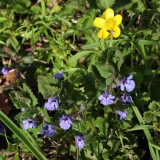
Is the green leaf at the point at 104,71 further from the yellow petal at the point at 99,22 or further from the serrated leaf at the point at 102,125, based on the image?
the yellow petal at the point at 99,22

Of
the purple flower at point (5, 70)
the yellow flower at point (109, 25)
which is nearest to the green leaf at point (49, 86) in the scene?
the yellow flower at point (109, 25)

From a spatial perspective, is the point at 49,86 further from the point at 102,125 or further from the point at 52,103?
the point at 102,125

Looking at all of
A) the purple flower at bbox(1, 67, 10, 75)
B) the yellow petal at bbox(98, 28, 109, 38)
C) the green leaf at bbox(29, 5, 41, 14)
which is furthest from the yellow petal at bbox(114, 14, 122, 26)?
the green leaf at bbox(29, 5, 41, 14)

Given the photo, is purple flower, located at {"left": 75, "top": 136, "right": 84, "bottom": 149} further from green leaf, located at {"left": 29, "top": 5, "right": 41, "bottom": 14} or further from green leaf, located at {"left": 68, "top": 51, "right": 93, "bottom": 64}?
green leaf, located at {"left": 29, "top": 5, "right": 41, "bottom": 14}

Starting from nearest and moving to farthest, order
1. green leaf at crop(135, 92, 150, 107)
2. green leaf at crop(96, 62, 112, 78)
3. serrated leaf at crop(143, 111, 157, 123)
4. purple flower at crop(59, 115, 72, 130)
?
1. green leaf at crop(96, 62, 112, 78)
2. purple flower at crop(59, 115, 72, 130)
3. serrated leaf at crop(143, 111, 157, 123)
4. green leaf at crop(135, 92, 150, 107)

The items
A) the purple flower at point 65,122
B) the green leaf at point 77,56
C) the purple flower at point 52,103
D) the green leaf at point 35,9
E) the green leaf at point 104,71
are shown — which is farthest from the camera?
the green leaf at point 35,9

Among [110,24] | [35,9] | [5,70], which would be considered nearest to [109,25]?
[110,24]
